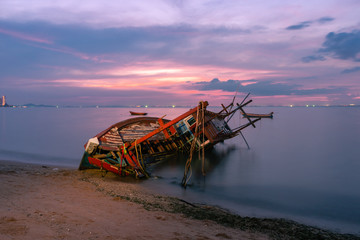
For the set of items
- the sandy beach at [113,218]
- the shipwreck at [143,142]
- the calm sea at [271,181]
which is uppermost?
the shipwreck at [143,142]

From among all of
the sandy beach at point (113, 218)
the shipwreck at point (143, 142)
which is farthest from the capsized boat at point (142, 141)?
the sandy beach at point (113, 218)

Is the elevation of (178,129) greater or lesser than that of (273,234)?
greater

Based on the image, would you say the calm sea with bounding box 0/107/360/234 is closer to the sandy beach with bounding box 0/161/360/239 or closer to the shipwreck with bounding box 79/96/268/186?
the shipwreck with bounding box 79/96/268/186

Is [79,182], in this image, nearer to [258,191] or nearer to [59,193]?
[59,193]

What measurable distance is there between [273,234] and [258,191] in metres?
6.43

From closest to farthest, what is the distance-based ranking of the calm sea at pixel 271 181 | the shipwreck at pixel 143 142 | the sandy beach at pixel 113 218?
the sandy beach at pixel 113 218
the calm sea at pixel 271 181
the shipwreck at pixel 143 142

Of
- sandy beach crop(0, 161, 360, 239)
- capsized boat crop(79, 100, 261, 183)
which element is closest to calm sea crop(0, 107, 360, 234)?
capsized boat crop(79, 100, 261, 183)

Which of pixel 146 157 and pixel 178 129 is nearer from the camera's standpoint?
pixel 146 157

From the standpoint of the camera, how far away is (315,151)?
28094mm

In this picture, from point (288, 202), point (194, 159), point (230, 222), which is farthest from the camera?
point (194, 159)

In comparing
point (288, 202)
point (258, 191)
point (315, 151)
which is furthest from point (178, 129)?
point (315, 151)

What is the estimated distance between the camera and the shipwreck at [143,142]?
1372 cm

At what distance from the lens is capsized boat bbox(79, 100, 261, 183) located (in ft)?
45.1

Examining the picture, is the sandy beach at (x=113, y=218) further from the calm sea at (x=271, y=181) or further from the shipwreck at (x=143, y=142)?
the shipwreck at (x=143, y=142)
